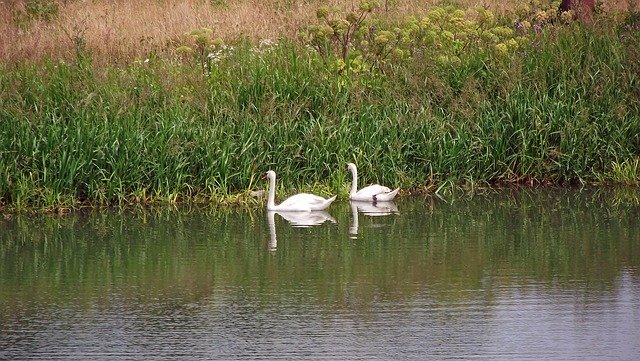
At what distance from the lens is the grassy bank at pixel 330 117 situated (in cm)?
1516

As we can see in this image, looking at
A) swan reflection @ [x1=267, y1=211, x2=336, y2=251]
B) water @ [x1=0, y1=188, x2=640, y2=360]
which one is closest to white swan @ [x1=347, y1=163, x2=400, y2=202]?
water @ [x1=0, y1=188, x2=640, y2=360]

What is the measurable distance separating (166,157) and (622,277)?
20.6 ft

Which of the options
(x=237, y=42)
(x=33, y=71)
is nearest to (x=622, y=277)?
(x=33, y=71)

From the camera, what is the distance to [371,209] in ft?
48.9

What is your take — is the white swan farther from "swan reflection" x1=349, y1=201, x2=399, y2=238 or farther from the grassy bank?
the grassy bank

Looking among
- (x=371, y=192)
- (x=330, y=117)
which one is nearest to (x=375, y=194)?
(x=371, y=192)

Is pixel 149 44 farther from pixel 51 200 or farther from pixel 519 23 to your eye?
pixel 51 200

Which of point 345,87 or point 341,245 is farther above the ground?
point 345,87

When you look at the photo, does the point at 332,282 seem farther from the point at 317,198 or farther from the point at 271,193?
the point at 271,193

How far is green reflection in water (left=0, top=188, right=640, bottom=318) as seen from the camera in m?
10.7

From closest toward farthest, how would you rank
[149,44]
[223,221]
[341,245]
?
[341,245]
[223,221]
[149,44]

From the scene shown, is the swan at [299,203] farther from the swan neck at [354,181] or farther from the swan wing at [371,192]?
the swan neck at [354,181]

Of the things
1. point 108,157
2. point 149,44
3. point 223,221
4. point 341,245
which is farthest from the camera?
point 149,44

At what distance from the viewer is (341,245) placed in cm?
1255
